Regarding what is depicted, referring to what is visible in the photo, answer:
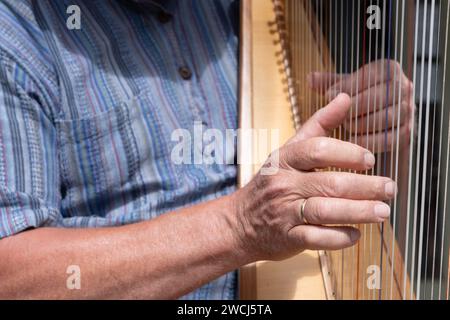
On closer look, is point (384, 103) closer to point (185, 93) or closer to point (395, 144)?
point (395, 144)

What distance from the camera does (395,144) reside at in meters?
0.72

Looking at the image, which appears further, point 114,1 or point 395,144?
point 114,1

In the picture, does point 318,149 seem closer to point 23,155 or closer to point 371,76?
point 371,76

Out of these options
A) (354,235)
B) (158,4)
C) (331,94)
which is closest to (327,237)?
(354,235)

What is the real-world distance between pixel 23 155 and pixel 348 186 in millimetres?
460

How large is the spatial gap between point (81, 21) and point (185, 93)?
0.75ft

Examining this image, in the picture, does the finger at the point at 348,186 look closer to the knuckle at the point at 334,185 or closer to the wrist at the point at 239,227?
the knuckle at the point at 334,185

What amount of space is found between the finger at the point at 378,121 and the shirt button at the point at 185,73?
14.8 inches

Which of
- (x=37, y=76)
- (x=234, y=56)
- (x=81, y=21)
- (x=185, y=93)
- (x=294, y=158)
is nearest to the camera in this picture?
(x=294, y=158)

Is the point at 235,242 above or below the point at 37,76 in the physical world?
below

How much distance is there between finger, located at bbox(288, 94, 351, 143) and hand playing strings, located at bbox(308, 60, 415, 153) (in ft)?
0.08

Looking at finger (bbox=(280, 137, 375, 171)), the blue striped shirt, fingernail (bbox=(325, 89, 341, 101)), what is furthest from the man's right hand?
the blue striped shirt

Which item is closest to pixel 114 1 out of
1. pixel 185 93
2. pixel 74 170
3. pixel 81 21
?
pixel 81 21

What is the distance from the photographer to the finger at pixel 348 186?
67 centimetres
